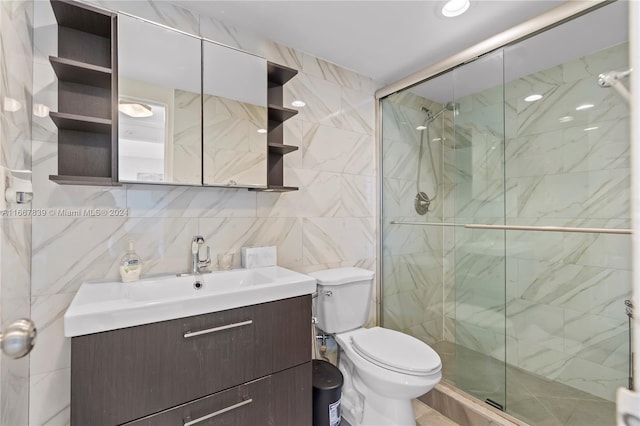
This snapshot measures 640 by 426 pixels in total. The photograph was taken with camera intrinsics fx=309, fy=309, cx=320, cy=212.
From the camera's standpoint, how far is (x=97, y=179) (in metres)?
1.20

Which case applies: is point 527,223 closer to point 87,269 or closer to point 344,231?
point 344,231

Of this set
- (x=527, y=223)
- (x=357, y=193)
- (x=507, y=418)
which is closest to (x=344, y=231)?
(x=357, y=193)

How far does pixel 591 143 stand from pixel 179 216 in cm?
228

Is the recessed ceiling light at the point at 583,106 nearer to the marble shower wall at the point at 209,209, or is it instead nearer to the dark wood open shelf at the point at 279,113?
the marble shower wall at the point at 209,209

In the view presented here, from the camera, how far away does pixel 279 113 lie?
171 cm

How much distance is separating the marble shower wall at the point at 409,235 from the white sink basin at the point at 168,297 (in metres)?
1.07

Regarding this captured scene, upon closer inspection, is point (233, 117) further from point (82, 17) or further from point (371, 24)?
point (371, 24)

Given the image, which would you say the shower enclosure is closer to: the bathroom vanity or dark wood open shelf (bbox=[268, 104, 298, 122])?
dark wood open shelf (bbox=[268, 104, 298, 122])

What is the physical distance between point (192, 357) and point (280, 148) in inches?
42.6

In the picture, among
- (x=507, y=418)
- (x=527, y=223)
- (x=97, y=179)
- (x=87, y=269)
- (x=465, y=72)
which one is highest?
(x=465, y=72)

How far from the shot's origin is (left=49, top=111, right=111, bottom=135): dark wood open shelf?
1.13m

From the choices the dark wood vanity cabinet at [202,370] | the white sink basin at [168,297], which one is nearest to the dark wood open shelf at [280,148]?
the white sink basin at [168,297]

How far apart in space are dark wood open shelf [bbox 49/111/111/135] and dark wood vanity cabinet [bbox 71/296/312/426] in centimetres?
78

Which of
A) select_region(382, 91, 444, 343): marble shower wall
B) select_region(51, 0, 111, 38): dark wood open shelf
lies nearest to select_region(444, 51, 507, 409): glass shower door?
select_region(382, 91, 444, 343): marble shower wall
